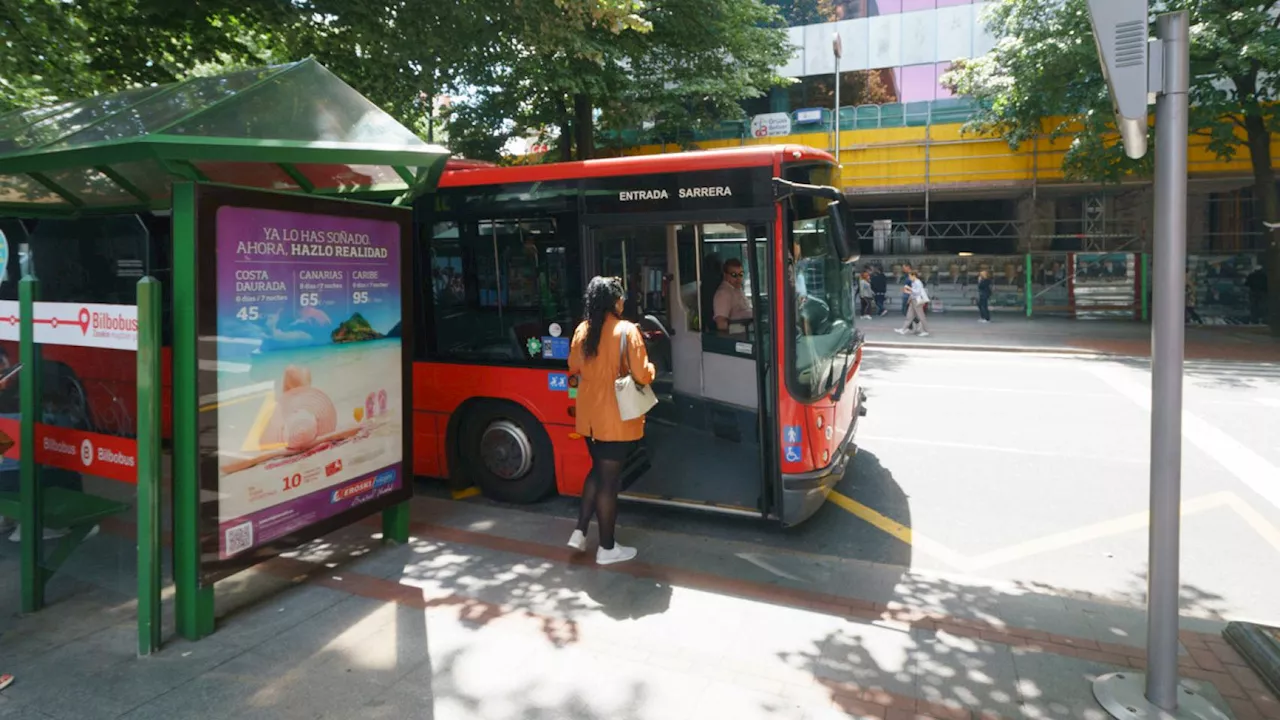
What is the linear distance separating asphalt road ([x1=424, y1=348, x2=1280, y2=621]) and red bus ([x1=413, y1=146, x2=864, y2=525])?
54cm

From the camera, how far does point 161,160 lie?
12.4 ft

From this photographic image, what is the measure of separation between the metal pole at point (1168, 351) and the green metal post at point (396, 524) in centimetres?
436

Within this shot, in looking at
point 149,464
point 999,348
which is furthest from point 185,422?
point 999,348

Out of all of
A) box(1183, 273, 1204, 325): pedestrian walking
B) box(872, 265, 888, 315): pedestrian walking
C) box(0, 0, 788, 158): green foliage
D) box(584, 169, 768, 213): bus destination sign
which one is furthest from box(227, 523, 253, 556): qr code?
box(1183, 273, 1204, 325): pedestrian walking

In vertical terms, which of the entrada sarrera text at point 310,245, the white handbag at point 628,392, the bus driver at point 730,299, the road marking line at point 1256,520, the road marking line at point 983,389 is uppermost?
the entrada sarrera text at point 310,245

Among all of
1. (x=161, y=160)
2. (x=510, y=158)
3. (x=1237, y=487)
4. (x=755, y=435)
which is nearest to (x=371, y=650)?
(x=161, y=160)

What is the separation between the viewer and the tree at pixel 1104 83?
15.5m

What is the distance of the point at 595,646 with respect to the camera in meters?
4.18

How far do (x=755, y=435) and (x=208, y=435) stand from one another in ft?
13.5

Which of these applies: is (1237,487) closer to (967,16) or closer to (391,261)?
(391,261)

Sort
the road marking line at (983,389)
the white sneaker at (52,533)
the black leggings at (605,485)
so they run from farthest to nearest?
the road marking line at (983,389) < the black leggings at (605,485) < the white sneaker at (52,533)

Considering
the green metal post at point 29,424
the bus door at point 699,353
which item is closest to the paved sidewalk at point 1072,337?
the bus door at point 699,353

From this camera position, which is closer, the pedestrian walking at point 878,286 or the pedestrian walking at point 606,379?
the pedestrian walking at point 606,379

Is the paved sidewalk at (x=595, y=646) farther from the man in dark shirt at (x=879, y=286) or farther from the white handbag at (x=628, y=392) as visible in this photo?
the man in dark shirt at (x=879, y=286)
